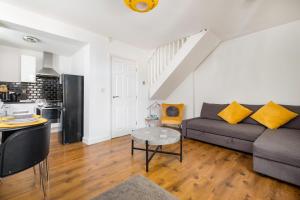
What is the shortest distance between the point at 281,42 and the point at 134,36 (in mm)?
3050

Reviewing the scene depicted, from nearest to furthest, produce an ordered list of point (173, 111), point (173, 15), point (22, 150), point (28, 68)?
point (22, 150), point (173, 15), point (28, 68), point (173, 111)

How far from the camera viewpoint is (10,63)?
3.56 metres

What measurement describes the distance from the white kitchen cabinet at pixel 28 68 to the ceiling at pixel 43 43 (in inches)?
11.2

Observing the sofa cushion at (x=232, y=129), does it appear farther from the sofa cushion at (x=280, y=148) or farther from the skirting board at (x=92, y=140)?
the skirting board at (x=92, y=140)

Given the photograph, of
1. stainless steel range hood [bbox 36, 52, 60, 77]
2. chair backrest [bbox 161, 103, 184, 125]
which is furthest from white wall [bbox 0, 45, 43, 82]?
chair backrest [bbox 161, 103, 184, 125]

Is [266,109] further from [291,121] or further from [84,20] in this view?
[84,20]

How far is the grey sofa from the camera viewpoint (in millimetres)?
1656

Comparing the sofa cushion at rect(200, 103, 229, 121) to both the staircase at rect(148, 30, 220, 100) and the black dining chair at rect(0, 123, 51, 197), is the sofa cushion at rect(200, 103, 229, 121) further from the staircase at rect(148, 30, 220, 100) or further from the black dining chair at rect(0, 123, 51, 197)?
the black dining chair at rect(0, 123, 51, 197)

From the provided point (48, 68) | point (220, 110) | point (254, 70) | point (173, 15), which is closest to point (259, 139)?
point (220, 110)

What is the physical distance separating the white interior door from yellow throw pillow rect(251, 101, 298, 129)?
2944 millimetres

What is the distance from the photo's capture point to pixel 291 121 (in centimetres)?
253

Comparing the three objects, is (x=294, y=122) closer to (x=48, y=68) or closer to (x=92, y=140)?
(x=92, y=140)

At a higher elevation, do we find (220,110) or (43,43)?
(43,43)

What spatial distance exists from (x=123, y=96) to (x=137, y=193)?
2745 mm
